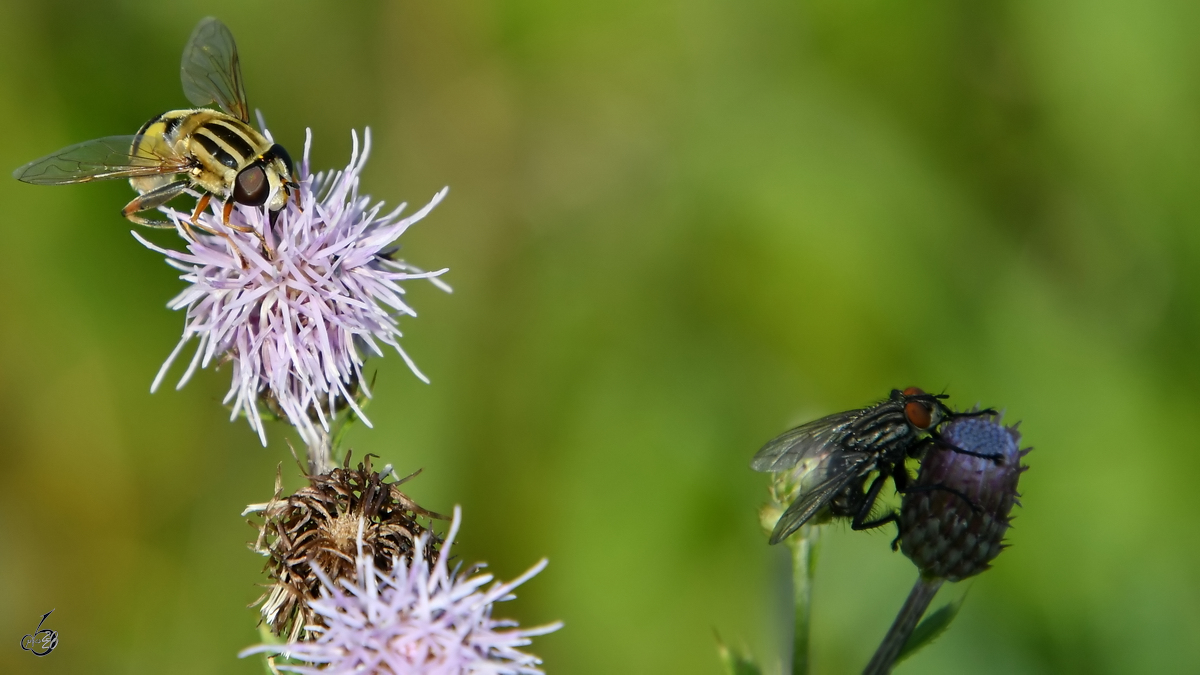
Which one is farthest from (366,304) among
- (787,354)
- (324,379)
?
(787,354)

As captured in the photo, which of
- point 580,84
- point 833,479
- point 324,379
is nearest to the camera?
point 324,379

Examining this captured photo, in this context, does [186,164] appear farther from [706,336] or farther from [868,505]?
[706,336]

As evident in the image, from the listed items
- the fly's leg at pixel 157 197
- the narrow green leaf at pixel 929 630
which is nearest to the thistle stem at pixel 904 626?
the narrow green leaf at pixel 929 630

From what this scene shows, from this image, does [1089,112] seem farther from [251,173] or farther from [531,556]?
[251,173]
